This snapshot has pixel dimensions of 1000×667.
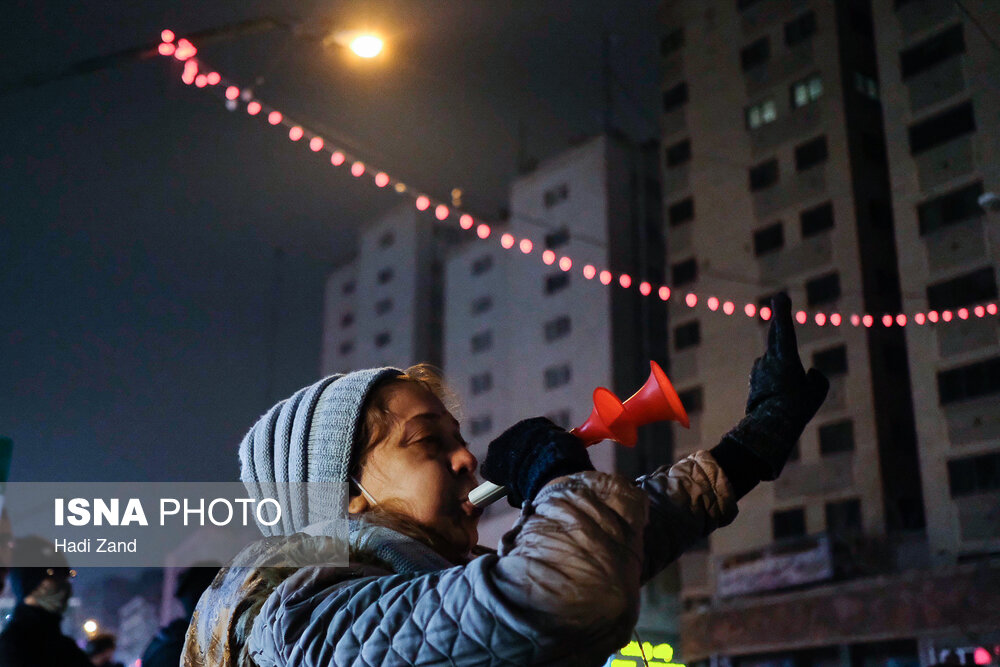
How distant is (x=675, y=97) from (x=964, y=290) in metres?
12.3

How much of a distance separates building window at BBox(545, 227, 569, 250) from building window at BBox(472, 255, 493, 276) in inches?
189

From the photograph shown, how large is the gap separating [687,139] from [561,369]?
905 centimetres

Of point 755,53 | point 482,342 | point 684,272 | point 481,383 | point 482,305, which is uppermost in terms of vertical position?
point 755,53

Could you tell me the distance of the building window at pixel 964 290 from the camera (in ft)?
74.5

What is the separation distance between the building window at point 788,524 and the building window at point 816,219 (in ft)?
25.1

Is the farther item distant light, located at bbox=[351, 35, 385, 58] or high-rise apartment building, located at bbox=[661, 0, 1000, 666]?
high-rise apartment building, located at bbox=[661, 0, 1000, 666]

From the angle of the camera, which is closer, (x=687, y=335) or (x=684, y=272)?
(x=687, y=335)

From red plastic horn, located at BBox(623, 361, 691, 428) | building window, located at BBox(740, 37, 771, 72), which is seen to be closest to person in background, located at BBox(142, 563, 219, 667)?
red plastic horn, located at BBox(623, 361, 691, 428)

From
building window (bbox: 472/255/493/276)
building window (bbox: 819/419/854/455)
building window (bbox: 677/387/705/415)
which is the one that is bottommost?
building window (bbox: 819/419/854/455)

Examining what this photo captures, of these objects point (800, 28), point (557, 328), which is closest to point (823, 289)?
point (800, 28)

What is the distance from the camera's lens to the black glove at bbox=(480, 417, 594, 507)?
1.24 m

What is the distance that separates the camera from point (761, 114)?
2933cm

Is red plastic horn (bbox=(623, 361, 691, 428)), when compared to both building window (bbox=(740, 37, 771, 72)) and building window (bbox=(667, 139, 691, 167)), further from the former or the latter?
building window (bbox=(667, 139, 691, 167))

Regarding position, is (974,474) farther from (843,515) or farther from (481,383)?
(481,383)
